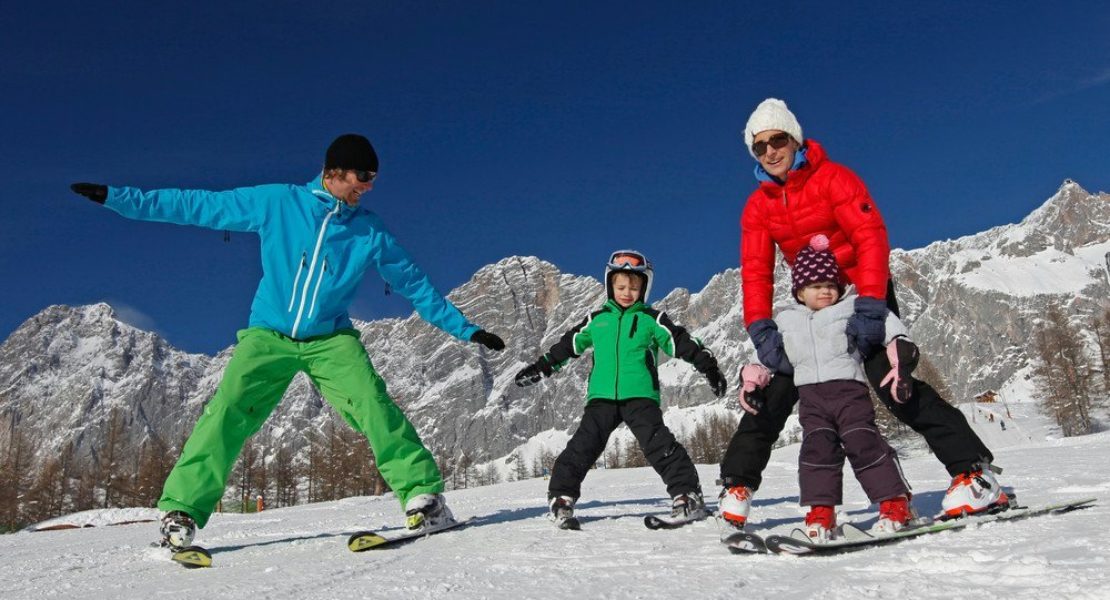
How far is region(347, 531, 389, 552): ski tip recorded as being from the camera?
3.64 metres

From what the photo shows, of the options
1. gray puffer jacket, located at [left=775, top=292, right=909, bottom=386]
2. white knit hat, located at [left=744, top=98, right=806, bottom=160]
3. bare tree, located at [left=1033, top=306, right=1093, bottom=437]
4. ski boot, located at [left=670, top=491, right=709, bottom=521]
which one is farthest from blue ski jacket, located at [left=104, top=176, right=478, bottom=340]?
bare tree, located at [left=1033, top=306, right=1093, bottom=437]

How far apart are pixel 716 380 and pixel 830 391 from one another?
154cm

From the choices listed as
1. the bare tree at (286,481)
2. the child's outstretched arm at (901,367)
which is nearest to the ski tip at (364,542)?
the child's outstretched arm at (901,367)

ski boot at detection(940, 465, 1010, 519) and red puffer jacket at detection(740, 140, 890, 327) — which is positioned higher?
red puffer jacket at detection(740, 140, 890, 327)

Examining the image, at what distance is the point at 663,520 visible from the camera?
13.2 ft

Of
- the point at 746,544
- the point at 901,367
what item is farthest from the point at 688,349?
the point at 746,544

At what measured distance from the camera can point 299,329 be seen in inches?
175

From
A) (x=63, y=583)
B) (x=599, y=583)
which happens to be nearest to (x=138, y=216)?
(x=63, y=583)

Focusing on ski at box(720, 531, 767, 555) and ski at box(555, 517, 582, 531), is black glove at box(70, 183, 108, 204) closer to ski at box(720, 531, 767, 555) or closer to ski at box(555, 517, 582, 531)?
ski at box(555, 517, 582, 531)

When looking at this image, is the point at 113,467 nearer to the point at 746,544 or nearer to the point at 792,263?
the point at 792,263

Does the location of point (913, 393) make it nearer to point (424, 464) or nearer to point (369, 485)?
point (424, 464)

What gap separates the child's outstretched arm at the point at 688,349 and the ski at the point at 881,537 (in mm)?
1805

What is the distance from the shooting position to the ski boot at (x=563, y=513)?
417cm

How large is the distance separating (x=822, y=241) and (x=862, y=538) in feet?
5.21
